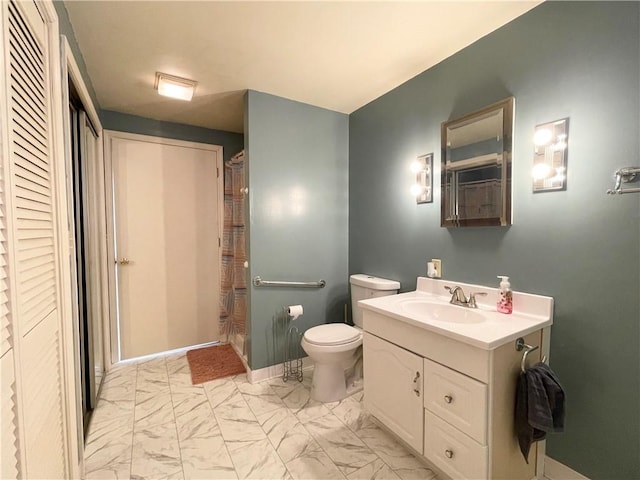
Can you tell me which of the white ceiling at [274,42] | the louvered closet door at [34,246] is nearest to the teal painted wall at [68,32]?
the white ceiling at [274,42]

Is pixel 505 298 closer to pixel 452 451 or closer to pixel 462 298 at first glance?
pixel 462 298

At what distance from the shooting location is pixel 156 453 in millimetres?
1578

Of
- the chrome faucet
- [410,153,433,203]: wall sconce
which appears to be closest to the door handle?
the chrome faucet

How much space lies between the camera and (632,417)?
3.89 feet

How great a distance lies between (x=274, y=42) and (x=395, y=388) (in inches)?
82.0

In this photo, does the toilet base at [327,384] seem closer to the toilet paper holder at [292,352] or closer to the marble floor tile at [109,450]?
the toilet paper holder at [292,352]

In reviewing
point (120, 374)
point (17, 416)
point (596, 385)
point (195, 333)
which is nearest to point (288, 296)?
point (195, 333)

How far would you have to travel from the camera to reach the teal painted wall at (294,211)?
227 centimetres

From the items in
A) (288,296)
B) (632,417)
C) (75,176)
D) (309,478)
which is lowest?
(309,478)

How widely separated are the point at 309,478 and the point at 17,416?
4.02 feet

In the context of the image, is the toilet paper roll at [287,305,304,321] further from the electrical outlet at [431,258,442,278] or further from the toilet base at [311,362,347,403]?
the electrical outlet at [431,258,442,278]

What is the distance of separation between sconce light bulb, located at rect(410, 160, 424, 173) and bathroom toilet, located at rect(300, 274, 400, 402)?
848 millimetres

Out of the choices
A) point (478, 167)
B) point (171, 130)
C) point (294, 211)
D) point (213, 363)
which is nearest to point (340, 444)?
point (213, 363)

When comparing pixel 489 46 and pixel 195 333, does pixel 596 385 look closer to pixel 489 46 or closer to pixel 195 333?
pixel 489 46
